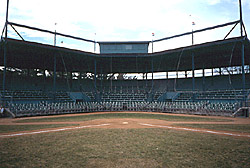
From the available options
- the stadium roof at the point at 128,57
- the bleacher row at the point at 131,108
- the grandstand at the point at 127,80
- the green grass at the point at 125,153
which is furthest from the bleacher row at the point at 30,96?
the green grass at the point at 125,153

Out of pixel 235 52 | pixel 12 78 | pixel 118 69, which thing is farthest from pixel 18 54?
pixel 235 52

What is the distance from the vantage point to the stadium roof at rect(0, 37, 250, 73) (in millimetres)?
24156

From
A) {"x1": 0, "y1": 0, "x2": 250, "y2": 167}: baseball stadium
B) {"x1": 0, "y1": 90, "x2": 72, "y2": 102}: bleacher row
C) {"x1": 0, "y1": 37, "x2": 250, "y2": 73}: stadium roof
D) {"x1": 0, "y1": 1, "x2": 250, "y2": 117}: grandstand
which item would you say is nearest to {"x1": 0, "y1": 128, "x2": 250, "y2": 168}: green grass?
{"x1": 0, "y1": 0, "x2": 250, "y2": 167}: baseball stadium

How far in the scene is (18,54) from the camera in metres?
27.5

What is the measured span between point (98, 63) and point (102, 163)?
107ft

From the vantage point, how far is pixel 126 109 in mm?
27141

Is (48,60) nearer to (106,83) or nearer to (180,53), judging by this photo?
(106,83)

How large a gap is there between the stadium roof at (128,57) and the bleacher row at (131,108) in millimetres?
8302

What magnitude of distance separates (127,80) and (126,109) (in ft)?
59.2

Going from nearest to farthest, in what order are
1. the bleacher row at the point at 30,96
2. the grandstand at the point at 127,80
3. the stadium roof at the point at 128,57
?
the grandstand at the point at 127,80
the stadium roof at the point at 128,57
the bleacher row at the point at 30,96

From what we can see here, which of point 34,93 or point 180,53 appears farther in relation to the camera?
point 34,93

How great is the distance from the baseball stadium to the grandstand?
16cm

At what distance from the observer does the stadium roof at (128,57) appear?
24.2 metres

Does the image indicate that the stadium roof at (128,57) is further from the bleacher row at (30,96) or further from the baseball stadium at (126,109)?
the bleacher row at (30,96)
